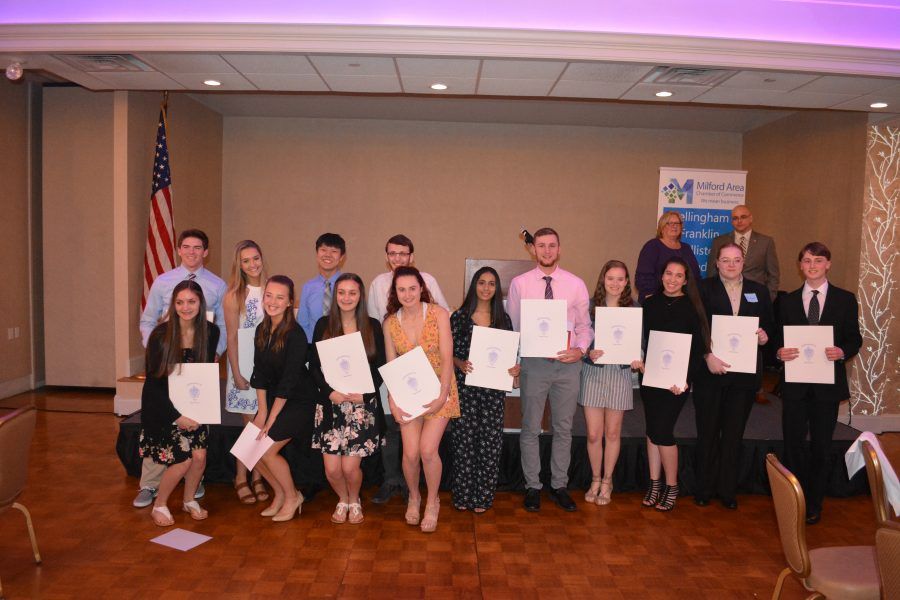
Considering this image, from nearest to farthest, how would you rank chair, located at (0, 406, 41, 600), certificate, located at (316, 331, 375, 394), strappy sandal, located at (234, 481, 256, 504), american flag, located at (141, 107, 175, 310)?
chair, located at (0, 406, 41, 600) → certificate, located at (316, 331, 375, 394) → strappy sandal, located at (234, 481, 256, 504) → american flag, located at (141, 107, 175, 310)

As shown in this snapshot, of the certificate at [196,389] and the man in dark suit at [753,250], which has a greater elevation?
the man in dark suit at [753,250]

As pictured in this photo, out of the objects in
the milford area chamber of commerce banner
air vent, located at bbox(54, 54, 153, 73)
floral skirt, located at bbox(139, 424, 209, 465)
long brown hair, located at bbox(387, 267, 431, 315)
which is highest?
air vent, located at bbox(54, 54, 153, 73)

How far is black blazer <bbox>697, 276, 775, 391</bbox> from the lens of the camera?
13.4 feet

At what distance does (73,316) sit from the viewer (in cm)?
714

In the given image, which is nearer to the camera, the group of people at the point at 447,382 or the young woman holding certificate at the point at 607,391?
the group of people at the point at 447,382

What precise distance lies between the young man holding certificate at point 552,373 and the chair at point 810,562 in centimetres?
155

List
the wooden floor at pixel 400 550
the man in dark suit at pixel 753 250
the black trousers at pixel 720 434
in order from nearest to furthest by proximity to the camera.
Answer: the wooden floor at pixel 400 550
the black trousers at pixel 720 434
the man in dark suit at pixel 753 250

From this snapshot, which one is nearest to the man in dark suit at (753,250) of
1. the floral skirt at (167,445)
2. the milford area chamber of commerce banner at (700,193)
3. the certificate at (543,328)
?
the milford area chamber of commerce banner at (700,193)

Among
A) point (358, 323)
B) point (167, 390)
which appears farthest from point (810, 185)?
point (167, 390)

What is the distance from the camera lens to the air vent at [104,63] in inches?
185

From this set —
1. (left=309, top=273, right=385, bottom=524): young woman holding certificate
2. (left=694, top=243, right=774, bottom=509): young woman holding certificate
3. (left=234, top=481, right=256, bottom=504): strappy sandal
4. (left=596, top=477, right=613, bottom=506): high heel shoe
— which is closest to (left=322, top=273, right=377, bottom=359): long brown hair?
(left=309, top=273, right=385, bottom=524): young woman holding certificate

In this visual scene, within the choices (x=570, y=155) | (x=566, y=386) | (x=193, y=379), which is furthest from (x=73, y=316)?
(x=570, y=155)

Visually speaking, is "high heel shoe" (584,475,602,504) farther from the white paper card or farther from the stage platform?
the white paper card

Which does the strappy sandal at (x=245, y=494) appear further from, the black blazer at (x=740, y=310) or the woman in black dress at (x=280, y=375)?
the black blazer at (x=740, y=310)
